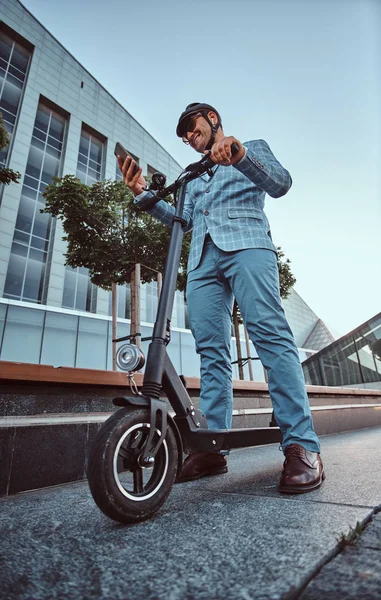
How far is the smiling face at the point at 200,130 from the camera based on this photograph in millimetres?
1877

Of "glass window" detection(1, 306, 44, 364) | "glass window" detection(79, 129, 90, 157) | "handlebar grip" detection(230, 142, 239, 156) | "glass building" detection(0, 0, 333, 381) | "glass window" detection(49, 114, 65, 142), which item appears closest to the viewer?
"handlebar grip" detection(230, 142, 239, 156)

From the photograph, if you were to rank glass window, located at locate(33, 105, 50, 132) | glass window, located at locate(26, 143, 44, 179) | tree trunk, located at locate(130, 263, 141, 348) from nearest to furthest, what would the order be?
tree trunk, located at locate(130, 263, 141, 348) → glass window, located at locate(26, 143, 44, 179) → glass window, located at locate(33, 105, 50, 132)

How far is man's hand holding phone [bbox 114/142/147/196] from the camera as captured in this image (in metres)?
1.61

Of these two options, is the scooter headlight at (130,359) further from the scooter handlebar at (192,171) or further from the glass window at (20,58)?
the glass window at (20,58)

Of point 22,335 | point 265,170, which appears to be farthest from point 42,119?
point 265,170

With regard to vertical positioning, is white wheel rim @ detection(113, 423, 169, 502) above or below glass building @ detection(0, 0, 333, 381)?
below

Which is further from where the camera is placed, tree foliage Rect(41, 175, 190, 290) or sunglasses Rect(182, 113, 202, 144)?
tree foliage Rect(41, 175, 190, 290)

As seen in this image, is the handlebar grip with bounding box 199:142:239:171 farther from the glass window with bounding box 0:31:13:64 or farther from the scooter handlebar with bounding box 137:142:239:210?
the glass window with bounding box 0:31:13:64

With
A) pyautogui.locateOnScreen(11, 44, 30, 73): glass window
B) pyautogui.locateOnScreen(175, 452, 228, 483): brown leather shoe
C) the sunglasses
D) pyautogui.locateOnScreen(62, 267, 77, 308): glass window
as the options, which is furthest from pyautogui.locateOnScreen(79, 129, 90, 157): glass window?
pyautogui.locateOnScreen(175, 452, 228, 483): brown leather shoe

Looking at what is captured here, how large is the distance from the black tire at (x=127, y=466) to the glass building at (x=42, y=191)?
49.3 ft

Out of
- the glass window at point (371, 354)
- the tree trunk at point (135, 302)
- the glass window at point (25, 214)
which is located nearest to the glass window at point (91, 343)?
the glass window at point (25, 214)

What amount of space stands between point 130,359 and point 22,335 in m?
15.7

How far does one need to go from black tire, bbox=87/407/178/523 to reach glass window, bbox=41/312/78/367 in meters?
15.7

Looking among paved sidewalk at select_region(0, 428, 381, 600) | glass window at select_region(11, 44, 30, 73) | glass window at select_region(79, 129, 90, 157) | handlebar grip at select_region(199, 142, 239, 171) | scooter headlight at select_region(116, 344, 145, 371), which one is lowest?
paved sidewalk at select_region(0, 428, 381, 600)
